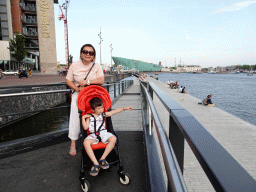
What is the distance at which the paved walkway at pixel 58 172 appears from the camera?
2314 millimetres

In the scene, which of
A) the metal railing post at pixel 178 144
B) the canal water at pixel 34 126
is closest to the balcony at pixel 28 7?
the canal water at pixel 34 126

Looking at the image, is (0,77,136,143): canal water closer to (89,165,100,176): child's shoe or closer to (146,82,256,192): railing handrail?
(89,165,100,176): child's shoe

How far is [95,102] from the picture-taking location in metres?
2.48

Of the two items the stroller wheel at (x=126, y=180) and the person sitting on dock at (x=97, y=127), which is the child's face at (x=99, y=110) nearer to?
the person sitting on dock at (x=97, y=127)

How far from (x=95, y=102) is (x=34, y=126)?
34.7 ft

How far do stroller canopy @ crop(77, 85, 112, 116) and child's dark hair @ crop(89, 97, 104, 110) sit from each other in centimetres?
15

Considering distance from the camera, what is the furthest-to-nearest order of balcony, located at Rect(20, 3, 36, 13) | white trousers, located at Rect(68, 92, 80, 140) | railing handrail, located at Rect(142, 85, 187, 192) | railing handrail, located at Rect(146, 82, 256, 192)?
1. balcony, located at Rect(20, 3, 36, 13)
2. white trousers, located at Rect(68, 92, 80, 140)
3. railing handrail, located at Rect(142, 85, 187, 192)
4. railing handrail, located at Rect(146, 82, 256, 192)

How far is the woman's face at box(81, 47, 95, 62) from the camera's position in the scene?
2.75 meters

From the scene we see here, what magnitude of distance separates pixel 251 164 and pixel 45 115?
42.5 feet

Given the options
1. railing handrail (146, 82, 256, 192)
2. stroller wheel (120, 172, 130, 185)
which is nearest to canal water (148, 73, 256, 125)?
stroller wheel (120, 172, 130, 185)

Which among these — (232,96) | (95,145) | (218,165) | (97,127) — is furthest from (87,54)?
(232,96)

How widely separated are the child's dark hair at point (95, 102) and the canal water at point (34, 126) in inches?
266

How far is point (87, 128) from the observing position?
252cm

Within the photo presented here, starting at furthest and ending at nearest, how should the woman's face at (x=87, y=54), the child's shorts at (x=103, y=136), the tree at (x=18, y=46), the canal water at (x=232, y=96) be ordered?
the tree at (x=18, y=46) < the canal water at (x=232, y=96) < the woman's face at (x=87, y=54) < the child's shorts at (x=103, y=136)
